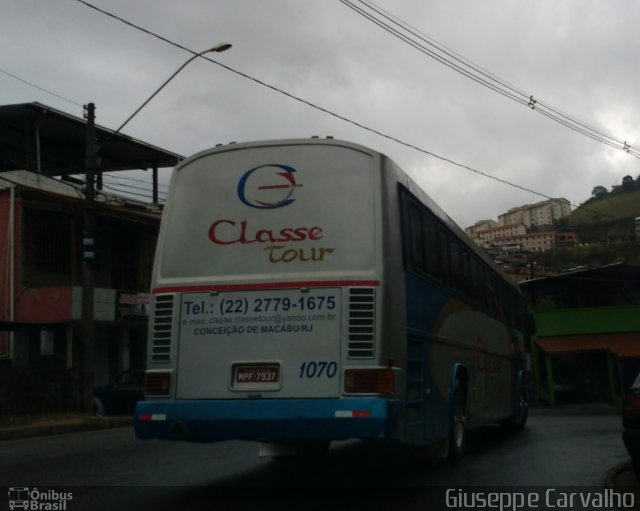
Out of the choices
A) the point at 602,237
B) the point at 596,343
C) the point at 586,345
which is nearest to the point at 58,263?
the point at 586,345

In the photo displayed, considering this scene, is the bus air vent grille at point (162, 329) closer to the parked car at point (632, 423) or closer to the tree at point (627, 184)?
the parked car at point (632, 423)

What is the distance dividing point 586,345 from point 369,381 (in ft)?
108

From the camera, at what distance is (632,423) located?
8.39 m

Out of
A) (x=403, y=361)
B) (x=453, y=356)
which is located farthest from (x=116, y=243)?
(x=403, y=361)

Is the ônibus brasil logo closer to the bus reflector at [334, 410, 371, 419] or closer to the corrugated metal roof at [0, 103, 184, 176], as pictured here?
the bus reflector at [334, 410, 371, 419]

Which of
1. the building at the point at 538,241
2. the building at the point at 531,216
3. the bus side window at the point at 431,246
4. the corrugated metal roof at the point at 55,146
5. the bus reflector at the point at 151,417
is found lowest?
the bus reflector at the point at 151,417

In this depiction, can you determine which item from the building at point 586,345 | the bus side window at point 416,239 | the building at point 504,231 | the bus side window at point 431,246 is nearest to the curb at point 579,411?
the building at point 586,345

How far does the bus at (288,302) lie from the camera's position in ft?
24.0

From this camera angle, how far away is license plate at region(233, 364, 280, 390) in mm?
7469

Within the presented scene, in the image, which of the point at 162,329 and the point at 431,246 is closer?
the point at 162,329

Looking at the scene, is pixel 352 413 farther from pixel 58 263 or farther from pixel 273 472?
pixel 58 263

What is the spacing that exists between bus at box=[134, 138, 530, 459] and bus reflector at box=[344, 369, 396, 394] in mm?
10

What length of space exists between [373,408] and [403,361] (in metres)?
0.76

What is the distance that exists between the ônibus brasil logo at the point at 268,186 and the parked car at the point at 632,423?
13.7 ft
